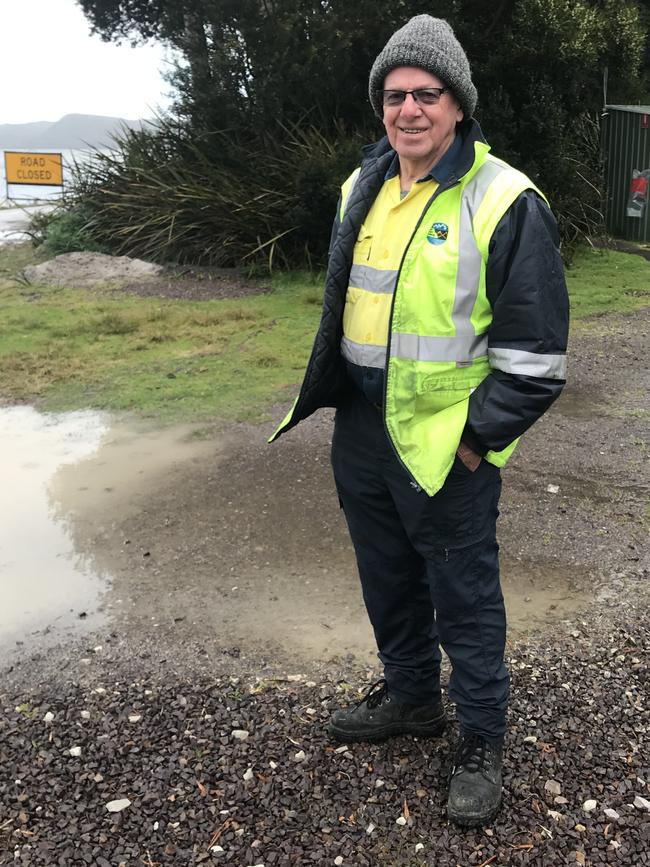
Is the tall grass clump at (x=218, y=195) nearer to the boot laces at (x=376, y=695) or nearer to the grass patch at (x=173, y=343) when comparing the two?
the grass patch at (x=173, y=343)

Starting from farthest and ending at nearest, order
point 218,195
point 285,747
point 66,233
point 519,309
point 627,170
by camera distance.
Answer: point 627,170 → point 66,233 → point 218,195 → point 285,747 → point 519,309

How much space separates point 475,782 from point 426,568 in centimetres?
62

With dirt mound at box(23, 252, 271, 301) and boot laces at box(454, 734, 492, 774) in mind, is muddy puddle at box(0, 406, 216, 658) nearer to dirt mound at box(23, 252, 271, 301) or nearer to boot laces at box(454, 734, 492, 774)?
boot laces at box(454, 734, 492, 774)

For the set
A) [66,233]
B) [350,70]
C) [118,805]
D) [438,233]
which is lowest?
[118,805]

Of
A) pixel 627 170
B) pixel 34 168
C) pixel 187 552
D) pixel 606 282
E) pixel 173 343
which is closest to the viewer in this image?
pixel 187 552

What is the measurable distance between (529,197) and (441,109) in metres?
0.35

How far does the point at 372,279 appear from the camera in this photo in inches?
94.3

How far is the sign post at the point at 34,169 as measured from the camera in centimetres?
1519

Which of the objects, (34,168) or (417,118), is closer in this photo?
(417,118)

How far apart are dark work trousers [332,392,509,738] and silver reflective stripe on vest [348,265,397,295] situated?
35 centimetres

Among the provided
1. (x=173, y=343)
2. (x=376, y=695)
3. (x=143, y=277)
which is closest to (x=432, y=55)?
(x=376, y=695)

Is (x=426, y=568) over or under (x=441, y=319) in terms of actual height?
under

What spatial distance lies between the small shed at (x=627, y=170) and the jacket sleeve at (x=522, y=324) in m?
12.7

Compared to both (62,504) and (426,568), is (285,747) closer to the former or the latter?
(426,568)
